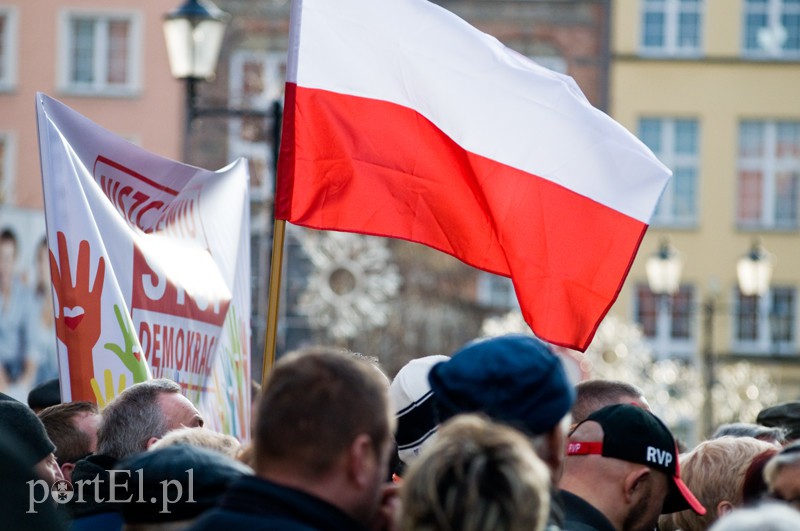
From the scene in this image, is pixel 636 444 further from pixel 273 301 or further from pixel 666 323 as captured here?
pixel 666 323

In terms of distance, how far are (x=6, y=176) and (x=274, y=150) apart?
24305 millimetres

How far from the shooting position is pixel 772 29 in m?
34.9

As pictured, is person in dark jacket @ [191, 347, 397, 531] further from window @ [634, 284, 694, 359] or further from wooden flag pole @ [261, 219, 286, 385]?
window @ [634, 284, 694, 359]

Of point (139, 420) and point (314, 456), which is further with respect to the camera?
point (139, 420)

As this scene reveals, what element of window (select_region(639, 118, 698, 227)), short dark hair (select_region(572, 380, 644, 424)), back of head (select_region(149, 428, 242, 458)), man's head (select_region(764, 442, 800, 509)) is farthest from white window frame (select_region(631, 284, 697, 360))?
back of head (select_region(149, 428, 242, 458))

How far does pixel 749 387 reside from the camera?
80.7ft

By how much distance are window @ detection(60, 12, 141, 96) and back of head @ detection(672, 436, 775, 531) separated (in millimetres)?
30004

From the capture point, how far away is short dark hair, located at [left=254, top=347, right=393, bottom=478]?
9.78ft

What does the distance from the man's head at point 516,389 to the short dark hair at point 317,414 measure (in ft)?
1.20

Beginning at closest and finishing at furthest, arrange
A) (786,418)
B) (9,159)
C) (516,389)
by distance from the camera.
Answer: (516,389)
(786,418)
(9,159)

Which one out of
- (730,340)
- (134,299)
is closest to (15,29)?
(730,340)

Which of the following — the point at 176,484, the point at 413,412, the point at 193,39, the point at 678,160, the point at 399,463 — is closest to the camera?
the point at 176,484

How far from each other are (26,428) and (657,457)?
2.08 meters

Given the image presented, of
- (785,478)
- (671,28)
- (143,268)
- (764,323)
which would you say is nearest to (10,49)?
(671,28)
